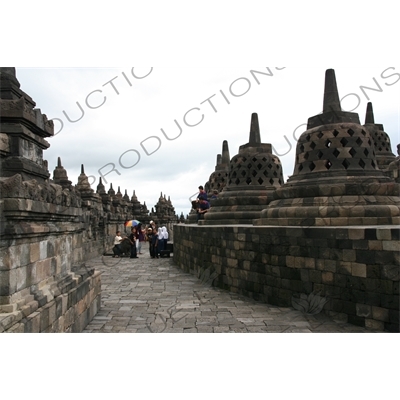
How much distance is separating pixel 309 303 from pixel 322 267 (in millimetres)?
616

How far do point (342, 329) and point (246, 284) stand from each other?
2447 millimetres

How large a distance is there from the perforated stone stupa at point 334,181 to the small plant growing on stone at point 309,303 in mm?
1176

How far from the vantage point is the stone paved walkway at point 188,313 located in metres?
4.83

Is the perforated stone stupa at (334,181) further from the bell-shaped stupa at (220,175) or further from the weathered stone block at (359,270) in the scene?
the bell-shaped stupa at (220,175)

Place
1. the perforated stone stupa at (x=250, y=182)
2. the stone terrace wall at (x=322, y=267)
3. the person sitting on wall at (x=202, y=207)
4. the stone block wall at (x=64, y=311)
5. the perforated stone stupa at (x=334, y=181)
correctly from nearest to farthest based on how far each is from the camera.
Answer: the stone block wall at (x=64, y=311), the stone terrace wall at (x=322, y=267), the perforated stone stupa at (x=334, y=181), the perforated stone stupa at (x=250, y=182), the person sitting on wall at (x=202, y=207)

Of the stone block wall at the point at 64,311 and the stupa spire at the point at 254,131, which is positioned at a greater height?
the stupa spire at the point at 254,131

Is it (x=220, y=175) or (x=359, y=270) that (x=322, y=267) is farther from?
(x=220, y=175)

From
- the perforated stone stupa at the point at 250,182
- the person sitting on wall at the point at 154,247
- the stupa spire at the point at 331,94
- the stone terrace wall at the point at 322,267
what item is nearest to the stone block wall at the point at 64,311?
the stone terrace wall at the point at 322,267

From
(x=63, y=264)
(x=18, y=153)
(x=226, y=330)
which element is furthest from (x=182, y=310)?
(x=18, y=153)

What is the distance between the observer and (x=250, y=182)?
996 cm

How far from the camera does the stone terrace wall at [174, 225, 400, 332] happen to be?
448 cm

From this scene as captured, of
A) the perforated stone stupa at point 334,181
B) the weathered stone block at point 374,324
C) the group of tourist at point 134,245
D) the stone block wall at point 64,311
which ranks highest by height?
the perforated stone stupa at point 334,181

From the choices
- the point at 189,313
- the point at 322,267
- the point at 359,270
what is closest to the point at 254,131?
the point at 322,267

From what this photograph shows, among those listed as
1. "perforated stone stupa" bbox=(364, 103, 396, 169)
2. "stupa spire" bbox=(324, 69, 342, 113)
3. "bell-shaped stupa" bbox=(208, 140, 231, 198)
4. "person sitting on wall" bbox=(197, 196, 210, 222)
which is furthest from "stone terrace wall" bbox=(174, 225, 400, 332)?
"perforated stone stupa" bbox=(364, 103, 396, 169)
